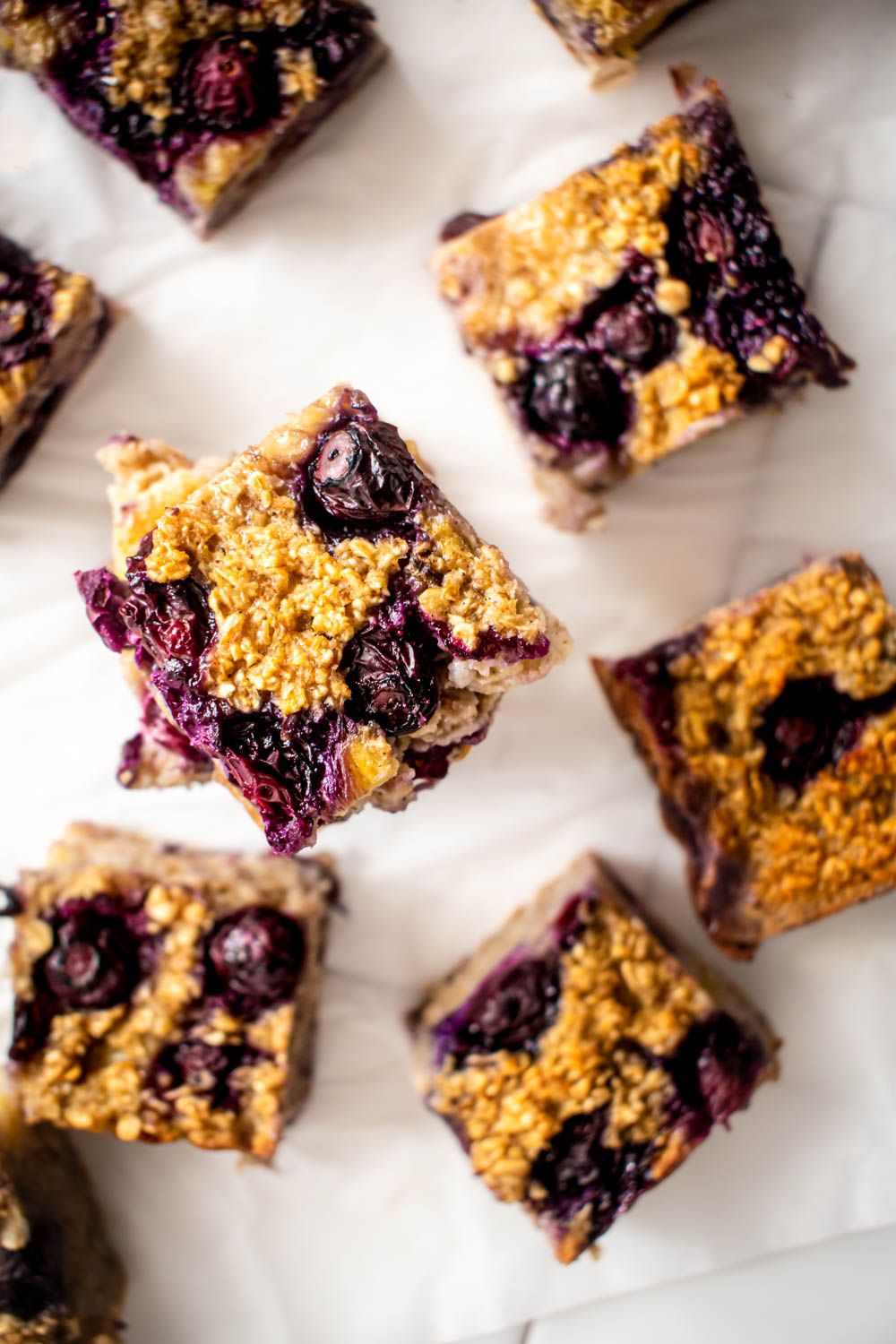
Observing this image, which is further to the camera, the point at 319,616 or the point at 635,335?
the point at 635,335

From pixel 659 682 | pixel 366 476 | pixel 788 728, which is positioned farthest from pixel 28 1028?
pixel 788 728

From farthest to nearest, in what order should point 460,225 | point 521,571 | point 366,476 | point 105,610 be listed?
1. point 521,571
2. point 460,225
3. point 105,610
4. point 366,476

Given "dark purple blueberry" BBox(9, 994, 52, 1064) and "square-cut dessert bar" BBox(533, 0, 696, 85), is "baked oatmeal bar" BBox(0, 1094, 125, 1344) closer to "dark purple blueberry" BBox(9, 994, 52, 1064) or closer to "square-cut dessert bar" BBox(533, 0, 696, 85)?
"dark purple blueberry" BBox(9, 994, 52, 1064)

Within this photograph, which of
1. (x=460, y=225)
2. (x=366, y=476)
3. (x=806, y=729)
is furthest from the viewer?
(x=460, y=225)

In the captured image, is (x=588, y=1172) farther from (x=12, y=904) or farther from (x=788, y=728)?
(x=12, y=904)

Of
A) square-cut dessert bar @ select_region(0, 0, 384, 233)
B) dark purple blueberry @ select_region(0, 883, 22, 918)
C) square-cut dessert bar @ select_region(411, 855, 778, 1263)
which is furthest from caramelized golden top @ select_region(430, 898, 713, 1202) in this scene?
square-cut dessert bar @ select_region(0, 0, 384, 233)

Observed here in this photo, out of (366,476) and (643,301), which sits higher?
(366,476)
